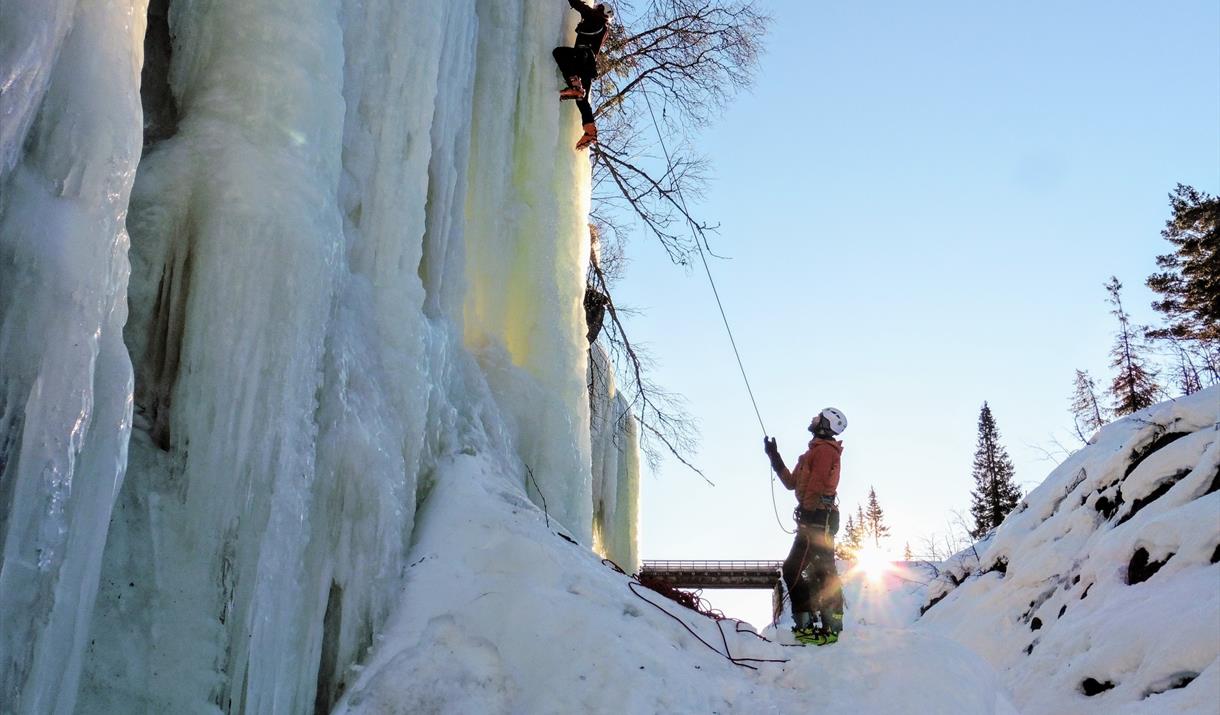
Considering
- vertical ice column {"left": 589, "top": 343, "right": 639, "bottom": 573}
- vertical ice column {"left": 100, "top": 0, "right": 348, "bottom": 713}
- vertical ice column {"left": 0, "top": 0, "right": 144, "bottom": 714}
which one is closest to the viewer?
vertical ice column {"left": 0, "top": 0, "right": 144, "bottom": 714}

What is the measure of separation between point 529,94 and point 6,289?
5.12 meters

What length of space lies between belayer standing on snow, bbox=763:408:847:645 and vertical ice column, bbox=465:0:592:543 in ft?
4.30

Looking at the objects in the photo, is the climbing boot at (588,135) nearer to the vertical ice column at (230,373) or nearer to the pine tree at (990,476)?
the vertical ice column at (230,373)

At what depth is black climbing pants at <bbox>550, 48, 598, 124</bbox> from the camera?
7.18 m

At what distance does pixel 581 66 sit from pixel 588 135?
487 millimetres

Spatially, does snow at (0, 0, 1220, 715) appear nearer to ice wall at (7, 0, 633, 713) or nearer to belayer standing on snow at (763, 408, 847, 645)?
ice wall at (7, 0, 633, 713)

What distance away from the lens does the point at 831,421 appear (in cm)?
616

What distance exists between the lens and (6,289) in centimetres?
229

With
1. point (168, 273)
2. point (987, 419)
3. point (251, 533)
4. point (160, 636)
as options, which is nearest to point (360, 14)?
point (168, 273)

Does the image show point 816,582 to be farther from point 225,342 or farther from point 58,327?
point 58,327

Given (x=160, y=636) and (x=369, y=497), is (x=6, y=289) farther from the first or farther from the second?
(x=369, y=497)

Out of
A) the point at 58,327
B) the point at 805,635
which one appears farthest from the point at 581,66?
the point at 58,327

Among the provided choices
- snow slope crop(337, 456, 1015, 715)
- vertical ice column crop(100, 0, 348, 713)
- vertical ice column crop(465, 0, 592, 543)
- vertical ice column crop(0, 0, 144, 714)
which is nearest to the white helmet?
vertical ice column crop(465, 0, 592, 543)

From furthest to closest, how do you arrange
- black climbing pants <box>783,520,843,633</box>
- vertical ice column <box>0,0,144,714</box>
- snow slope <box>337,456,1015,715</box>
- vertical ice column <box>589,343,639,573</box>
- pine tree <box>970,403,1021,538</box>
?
1. pine tree <box>970,403,1021,538</box>
2. vertical ice column <box>589,343,639,573</box>
3. black climbing pants <box>783,520,843,633</box>
4. snow slope <box>337,456,1015,715</box>
5. vertical ice column <box>0,0,144,714</box>
